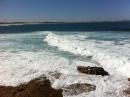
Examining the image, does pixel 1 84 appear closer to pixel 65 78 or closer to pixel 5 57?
pixel 65 78

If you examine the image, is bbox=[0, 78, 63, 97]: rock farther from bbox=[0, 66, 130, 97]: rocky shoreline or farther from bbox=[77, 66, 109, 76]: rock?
bbox=[77, 66, 109, 76]: rock

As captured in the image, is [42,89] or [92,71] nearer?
[42,89]

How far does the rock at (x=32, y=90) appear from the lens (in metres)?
9.83

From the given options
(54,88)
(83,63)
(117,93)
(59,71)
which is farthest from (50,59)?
(117,93)

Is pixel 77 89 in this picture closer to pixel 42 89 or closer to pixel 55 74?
pixel 42 89

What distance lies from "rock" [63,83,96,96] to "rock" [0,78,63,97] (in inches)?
11.5

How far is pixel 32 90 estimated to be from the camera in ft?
32.9

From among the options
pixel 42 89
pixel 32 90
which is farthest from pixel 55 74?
pixel 32 90

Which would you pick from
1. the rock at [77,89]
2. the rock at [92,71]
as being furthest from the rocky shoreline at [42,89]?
the rock at [92,71]

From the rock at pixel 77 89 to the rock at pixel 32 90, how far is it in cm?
29

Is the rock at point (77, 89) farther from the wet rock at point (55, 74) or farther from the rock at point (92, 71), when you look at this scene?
the rock at point (92, 71)

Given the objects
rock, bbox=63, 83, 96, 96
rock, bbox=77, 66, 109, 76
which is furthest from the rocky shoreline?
rock, bbox=77, 66, 109, 76

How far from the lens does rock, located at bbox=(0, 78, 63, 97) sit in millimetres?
9828

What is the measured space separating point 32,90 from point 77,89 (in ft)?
5.38
